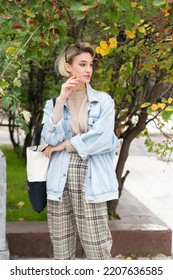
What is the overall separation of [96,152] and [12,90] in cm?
72

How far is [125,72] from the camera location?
6219 mm

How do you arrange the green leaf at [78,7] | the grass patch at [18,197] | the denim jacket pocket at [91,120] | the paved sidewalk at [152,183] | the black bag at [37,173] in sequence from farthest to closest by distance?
the paved sidewalk at [152,183]
the grass patch at [18,197]
the black bag at [37,173]
the denim jacket pocket at [91,120]
the green leaf at [78,7]

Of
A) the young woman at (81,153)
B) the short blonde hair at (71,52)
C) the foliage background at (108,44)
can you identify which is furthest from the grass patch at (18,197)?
the short blonde hair at (71,52)

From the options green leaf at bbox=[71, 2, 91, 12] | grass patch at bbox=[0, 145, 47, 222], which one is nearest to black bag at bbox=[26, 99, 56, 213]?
green leaf at bbox=[71, 2, 91, 12]

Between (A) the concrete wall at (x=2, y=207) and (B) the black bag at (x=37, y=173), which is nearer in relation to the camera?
(B) the black bag at (x=37, y=173)

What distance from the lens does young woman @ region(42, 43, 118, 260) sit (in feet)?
14.6

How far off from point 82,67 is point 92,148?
556mm

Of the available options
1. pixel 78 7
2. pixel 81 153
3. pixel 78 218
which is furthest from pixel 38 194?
pixel 78 7

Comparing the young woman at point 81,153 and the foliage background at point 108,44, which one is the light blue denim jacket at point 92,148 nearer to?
the young woman at point 81,153

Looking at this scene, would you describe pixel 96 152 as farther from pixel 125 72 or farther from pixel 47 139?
pixel 125 72

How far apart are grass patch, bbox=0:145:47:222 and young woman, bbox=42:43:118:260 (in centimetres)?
243

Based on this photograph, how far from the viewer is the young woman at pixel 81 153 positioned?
14.6 ft

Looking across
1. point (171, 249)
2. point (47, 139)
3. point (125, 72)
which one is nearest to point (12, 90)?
point (47, 139)

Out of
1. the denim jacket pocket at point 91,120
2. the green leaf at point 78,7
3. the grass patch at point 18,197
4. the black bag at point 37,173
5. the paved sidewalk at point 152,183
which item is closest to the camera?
the green leaf at point 78,7
